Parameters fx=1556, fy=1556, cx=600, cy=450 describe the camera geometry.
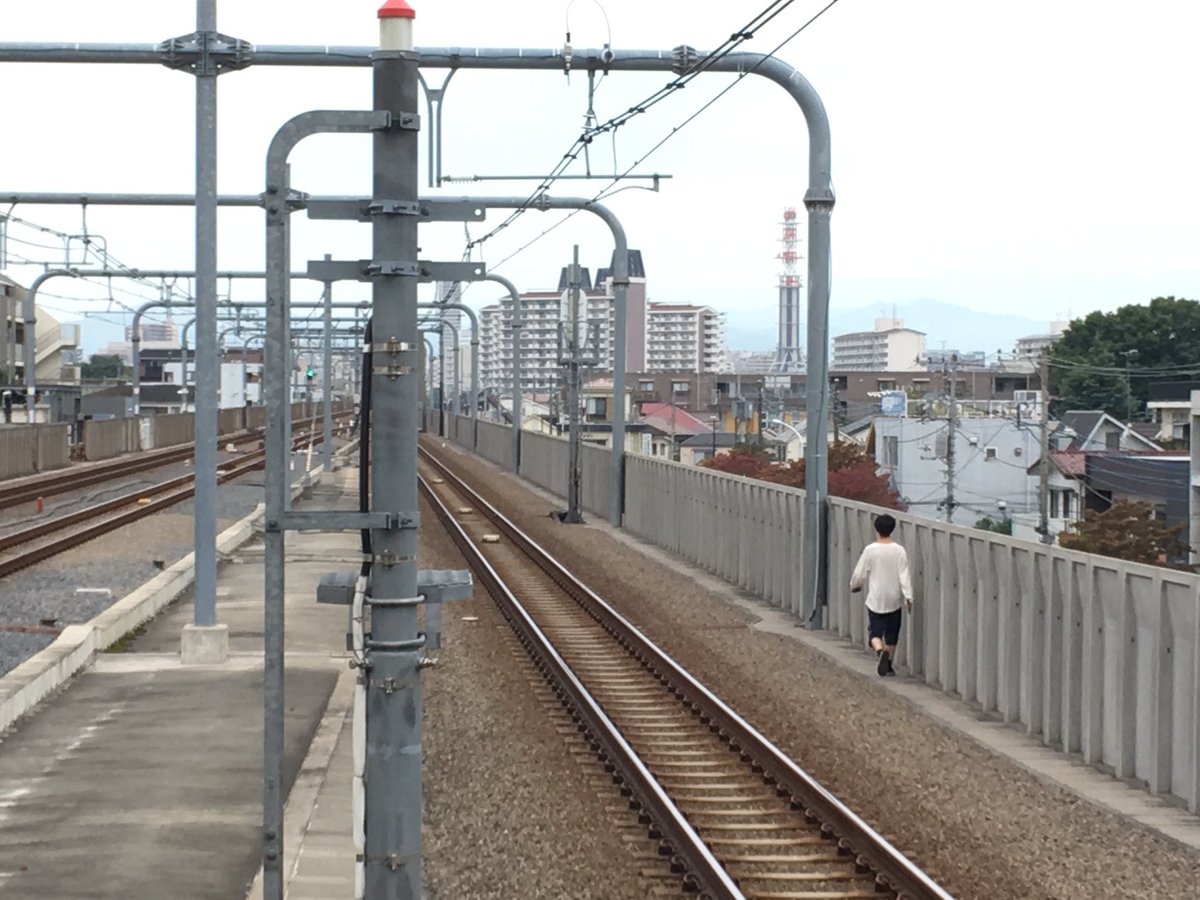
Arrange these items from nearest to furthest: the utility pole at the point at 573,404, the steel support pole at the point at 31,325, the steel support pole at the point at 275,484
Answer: the steel support pole at the point at 275,484, the utility pole at the point at 573,404, the steel support pole at the point at 31,325

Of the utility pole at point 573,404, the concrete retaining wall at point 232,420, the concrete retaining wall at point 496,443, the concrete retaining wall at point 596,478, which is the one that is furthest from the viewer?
the concrete retaining wall at point 232,420

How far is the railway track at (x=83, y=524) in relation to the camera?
25141 mm

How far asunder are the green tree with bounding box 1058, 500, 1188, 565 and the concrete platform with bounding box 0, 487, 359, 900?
39.2 meters

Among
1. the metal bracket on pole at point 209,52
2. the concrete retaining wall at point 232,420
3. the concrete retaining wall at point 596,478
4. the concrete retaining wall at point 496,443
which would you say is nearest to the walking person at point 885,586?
the metal bracket on pole at point 209,52

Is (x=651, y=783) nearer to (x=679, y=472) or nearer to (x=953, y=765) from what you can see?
(x=953, y=765)

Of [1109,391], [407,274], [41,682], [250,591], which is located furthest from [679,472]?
[1109,391]

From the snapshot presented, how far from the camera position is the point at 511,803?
10156mm

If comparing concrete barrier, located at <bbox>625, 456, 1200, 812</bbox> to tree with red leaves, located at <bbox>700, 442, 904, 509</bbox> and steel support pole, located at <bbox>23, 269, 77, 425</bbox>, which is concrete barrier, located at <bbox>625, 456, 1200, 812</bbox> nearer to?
steel support pole, located at <bbox>23, 269, 77, 425</bbox>

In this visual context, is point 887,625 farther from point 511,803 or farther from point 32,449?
point 32,449

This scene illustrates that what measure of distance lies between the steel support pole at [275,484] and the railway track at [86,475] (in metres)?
22.5

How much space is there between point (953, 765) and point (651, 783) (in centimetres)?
246

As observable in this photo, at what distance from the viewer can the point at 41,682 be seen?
41.8 ft

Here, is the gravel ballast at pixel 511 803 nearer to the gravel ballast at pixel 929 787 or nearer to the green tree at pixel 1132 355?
the gravel ballast at pixel 929 787

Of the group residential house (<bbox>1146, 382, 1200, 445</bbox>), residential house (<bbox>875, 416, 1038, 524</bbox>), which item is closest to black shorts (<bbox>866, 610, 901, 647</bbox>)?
residential house (<bbox>875, 416, 1038, 524</bbox>)
